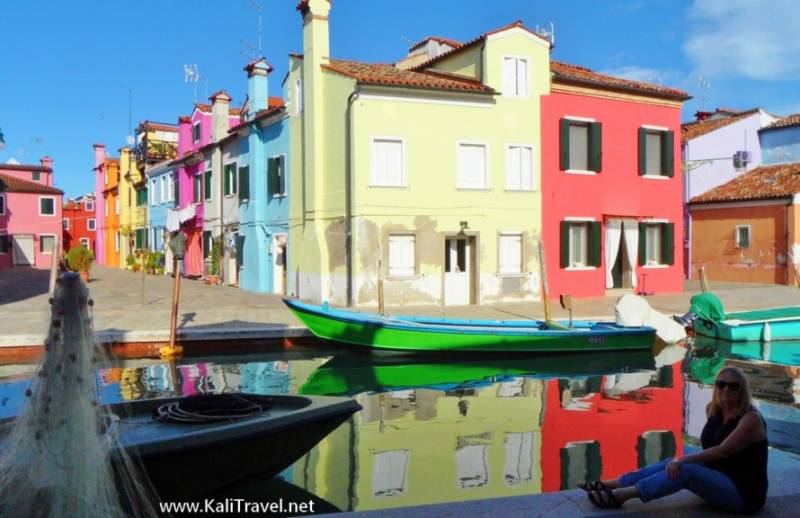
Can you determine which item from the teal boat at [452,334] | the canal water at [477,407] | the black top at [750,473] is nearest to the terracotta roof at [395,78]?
the teal boat at [452,334]

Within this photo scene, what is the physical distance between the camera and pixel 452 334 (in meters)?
14.2

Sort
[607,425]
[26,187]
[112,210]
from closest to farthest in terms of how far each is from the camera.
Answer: [607,425] < [26,187] < [112,210]

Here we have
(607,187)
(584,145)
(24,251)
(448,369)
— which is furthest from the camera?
(24,251)

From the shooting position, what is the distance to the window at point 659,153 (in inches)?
962

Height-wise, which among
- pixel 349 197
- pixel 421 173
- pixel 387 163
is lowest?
pixel 349 197

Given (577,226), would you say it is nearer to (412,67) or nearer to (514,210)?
(514,210)

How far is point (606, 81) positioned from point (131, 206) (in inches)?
1252

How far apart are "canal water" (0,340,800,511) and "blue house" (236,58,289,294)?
10.4 metres

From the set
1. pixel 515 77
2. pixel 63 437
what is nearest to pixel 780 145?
pixel 515 77

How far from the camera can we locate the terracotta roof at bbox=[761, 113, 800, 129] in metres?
30.3

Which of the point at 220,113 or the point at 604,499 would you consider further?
the point at 220,113

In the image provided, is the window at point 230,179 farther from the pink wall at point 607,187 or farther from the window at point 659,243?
the window at point 659,243

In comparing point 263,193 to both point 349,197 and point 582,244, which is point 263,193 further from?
point 582,244

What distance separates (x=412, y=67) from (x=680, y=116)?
10.1 m
